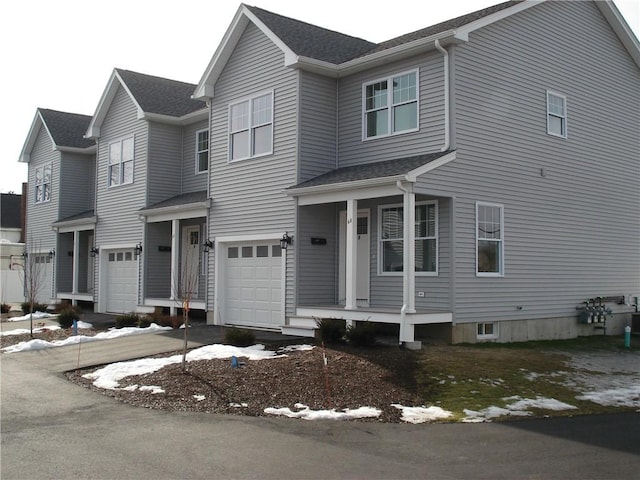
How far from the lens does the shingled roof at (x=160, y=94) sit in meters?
24.5

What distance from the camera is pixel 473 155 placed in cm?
1606

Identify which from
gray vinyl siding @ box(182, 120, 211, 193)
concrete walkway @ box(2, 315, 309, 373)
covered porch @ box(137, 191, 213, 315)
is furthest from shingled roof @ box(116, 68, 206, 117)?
concrete walkway @ box(2, 315, 309, 373)

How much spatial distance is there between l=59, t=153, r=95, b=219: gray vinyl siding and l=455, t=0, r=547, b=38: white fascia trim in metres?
20.3

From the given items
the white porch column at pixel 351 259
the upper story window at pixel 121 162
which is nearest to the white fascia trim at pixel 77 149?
the upper story window at pixel 121 162

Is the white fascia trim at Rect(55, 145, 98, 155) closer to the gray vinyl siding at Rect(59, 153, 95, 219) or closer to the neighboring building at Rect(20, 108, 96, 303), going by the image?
the neighboring building at Rect(20, 108, 96, 303)

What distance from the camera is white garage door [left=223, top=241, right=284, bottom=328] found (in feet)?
60.2

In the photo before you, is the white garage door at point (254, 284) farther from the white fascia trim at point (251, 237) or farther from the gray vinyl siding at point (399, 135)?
the gray vinyl siding at point (399, 135)

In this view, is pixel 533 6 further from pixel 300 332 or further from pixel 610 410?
pixel 610 410

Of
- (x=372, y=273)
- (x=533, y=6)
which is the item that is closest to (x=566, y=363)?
(x=372, y=273)

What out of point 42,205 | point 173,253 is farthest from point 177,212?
point 42,205

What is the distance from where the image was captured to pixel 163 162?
24.5 metres

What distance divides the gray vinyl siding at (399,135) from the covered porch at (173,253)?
5.67 metres

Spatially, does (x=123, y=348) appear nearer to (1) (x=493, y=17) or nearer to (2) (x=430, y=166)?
(2) (x=430, y=166)

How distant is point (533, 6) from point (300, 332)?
10.5m
